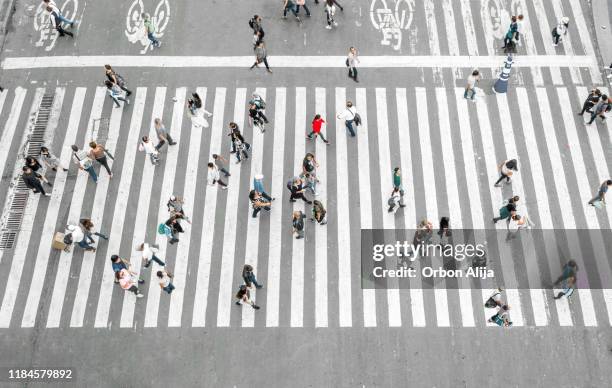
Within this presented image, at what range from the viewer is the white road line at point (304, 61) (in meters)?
20.6

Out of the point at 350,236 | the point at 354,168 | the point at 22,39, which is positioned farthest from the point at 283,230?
the point at 22,39

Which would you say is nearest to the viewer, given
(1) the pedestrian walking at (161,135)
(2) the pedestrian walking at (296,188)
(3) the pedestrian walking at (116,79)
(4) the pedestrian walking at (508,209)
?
(4) the pedestrian walking at (508,209)

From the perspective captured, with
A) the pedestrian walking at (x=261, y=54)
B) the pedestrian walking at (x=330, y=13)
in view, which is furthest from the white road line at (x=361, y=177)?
the pedestrian walking at (x=330, y=13)

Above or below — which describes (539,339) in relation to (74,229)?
below

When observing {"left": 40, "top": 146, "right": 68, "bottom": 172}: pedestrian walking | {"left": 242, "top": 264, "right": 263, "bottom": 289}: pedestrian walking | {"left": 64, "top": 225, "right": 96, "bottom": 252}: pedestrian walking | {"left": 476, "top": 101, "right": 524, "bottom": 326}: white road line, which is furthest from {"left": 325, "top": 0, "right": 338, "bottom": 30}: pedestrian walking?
{"left": 64, "top": 225, "right": 96, "bottom": 252}: pedestrian walking

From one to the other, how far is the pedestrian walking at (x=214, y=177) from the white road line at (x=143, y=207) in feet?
7.31

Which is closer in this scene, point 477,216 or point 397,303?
point 397,303

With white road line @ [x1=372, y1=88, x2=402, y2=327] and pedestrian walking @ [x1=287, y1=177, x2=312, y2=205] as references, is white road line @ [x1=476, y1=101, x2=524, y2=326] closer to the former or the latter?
white road line @ [x1=372, y1=88, x2=402, y2=327]

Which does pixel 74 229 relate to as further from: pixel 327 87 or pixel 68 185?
pixel 327 87

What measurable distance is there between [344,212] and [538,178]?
691 cm

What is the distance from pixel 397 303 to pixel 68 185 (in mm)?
12191

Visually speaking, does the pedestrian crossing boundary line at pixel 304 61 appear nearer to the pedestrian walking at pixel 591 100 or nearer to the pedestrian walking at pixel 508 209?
the pedestrian walking at pixel 591 100

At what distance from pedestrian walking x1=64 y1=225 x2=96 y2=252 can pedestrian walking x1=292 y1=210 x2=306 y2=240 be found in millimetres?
6605

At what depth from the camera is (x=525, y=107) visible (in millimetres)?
19484
